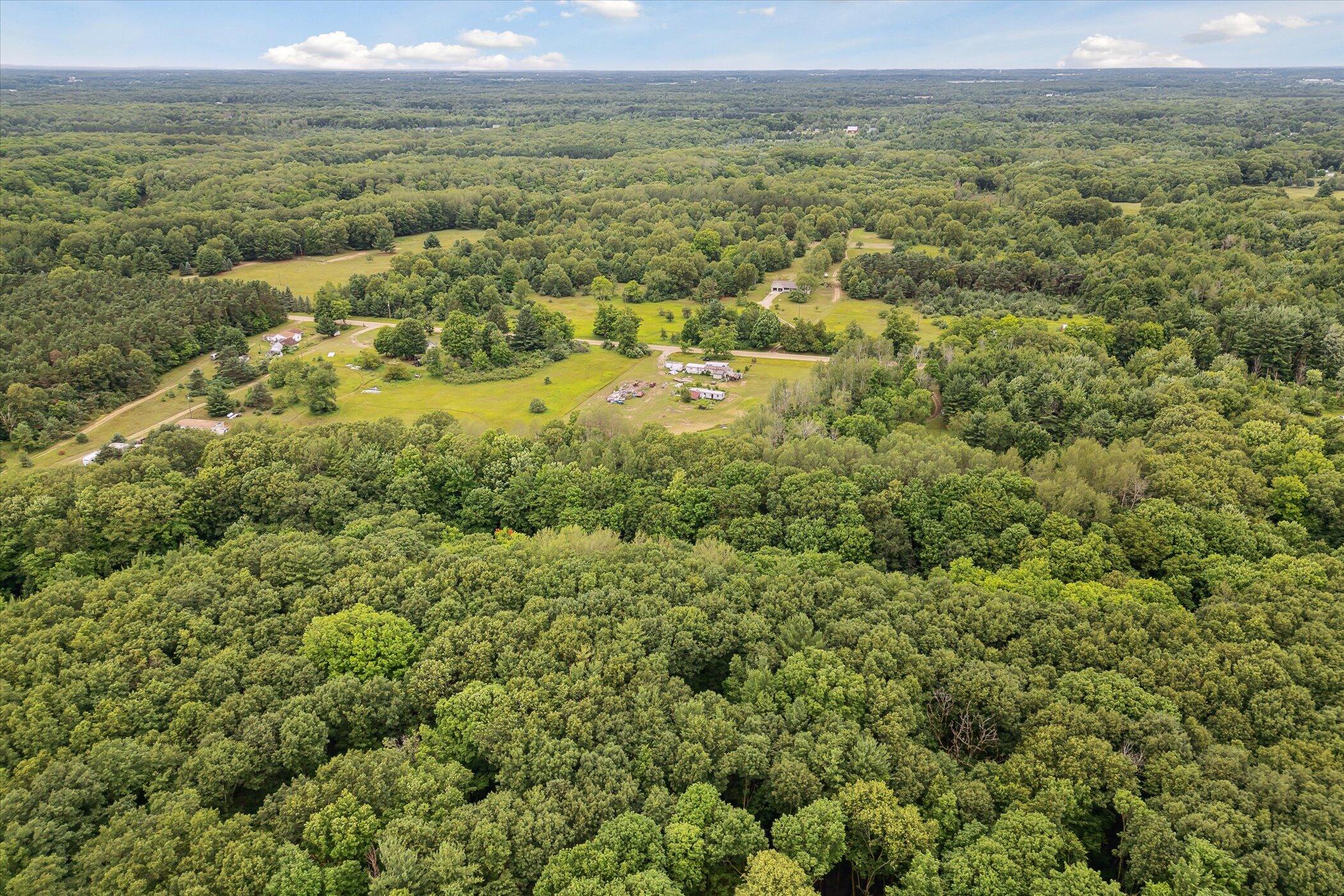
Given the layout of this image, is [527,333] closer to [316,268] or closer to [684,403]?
[684,403]

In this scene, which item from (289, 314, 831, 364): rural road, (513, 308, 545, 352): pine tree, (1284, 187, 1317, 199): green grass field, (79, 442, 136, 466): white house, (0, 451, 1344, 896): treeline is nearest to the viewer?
(0, 451, 1344, 896): treeline

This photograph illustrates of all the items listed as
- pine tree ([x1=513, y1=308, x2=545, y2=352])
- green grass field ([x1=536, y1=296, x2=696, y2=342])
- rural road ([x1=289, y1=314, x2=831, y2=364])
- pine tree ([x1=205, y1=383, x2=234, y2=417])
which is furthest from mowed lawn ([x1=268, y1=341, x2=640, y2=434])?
green grass field ([x1=536, y1=296, x2=696, y2=342])

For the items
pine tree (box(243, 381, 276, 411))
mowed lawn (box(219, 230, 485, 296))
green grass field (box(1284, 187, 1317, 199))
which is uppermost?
green grass field (box(1284, 187, 1317, 199))

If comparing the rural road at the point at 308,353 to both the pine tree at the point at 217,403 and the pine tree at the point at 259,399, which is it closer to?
the pine tree at the point at 217,403

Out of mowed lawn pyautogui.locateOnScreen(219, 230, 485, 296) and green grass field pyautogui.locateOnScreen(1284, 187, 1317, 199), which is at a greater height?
green grass field pyautogui.locateOnScreen(1284, 187, 1317, 199)

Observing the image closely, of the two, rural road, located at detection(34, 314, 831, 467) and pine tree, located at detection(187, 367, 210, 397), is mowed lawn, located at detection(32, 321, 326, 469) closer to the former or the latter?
rural road, located at detection(34, 314, 831, 467)

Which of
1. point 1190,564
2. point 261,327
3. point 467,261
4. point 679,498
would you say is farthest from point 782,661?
point 467,261

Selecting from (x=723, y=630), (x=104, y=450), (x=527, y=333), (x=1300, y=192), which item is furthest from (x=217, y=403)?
(x=1300, y=192)
